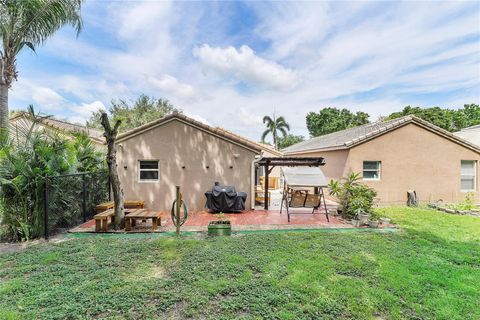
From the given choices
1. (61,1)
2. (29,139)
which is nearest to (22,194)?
(29,139)

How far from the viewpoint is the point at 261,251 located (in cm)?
585

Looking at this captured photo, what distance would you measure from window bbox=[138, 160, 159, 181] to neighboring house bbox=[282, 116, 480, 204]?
10.1 metres

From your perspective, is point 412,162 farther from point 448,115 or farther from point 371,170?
point 448,115

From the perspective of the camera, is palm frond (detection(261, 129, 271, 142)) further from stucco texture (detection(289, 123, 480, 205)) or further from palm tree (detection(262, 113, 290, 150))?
stucco texture (detection(289, 123, 480, 205))

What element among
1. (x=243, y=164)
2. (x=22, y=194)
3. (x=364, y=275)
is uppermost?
(x=243, y=164)

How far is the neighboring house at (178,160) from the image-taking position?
35.2ft

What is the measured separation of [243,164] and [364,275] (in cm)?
724

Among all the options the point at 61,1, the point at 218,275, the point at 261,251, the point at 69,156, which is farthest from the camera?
the point at 61,1

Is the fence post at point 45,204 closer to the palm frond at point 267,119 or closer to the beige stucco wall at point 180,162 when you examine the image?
the beige stucco wall at point 180,162

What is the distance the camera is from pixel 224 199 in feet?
34.0

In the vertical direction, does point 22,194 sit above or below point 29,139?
below

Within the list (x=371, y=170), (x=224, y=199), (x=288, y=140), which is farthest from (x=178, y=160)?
(x=288, y=140)

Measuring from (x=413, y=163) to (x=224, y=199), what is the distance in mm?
11042

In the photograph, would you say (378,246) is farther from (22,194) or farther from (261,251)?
(22,194)
